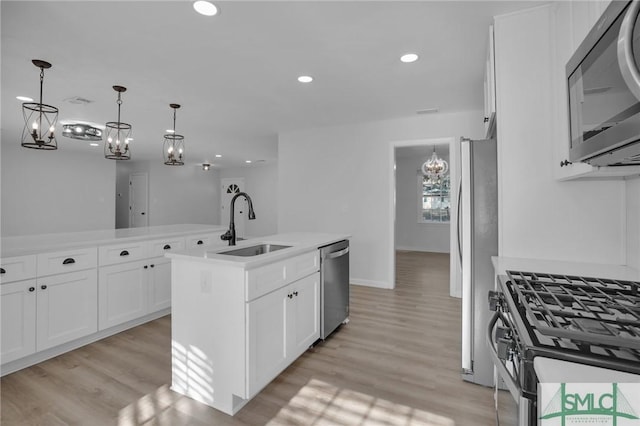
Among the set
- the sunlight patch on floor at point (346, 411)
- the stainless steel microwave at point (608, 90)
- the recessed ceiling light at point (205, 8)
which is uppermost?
the recessed ceiling light at point (205, 8)

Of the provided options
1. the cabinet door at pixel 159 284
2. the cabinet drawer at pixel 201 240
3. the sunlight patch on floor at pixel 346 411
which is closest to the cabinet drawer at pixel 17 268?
the cabinet door at pixel 159 284

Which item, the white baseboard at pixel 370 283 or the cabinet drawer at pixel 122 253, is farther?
the white baseboard at pixel 370 283

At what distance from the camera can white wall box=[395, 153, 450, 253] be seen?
8328mm

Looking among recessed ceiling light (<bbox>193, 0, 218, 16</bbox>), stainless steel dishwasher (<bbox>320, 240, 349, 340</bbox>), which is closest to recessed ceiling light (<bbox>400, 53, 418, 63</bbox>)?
recessed ceiling light (<bbox>193, 0, 218, 16</bbox>)

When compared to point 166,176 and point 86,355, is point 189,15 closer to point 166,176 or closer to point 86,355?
point 86,355

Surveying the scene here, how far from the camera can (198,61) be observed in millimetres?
2742

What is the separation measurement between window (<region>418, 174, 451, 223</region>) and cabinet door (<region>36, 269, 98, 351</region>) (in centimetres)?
759

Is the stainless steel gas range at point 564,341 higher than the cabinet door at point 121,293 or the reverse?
higher

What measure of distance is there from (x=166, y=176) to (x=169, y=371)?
809 cm

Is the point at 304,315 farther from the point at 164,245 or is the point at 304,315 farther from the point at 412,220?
the point at 412,220

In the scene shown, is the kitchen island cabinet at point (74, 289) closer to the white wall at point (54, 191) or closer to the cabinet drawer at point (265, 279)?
the cabinet drawer at point (265, 279)

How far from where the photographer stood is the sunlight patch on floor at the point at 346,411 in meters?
1.76

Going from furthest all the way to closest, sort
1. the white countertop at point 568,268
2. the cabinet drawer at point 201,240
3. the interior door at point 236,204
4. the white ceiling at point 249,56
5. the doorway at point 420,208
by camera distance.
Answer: the interior door at point 236,204, the doorway at point 420,208, the cabinet drawer at point 201,240, the white ceiling at point 249,56, the white countertop at point 568,268

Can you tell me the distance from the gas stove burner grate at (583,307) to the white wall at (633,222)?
1.65ft
